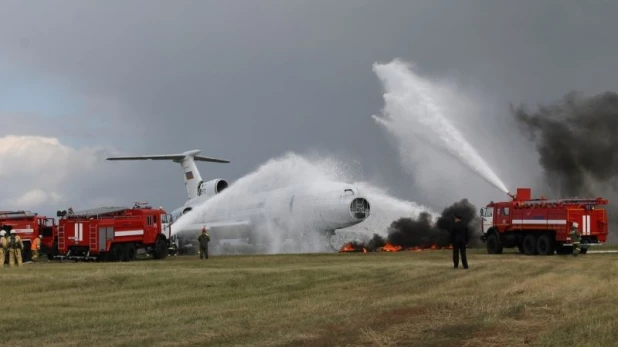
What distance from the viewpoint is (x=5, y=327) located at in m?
15.2

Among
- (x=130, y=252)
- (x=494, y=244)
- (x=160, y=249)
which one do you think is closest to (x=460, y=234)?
(x=494, y=244)

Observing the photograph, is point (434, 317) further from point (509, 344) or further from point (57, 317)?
point (57, 317)

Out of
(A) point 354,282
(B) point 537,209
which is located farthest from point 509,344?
(B) point 537,209

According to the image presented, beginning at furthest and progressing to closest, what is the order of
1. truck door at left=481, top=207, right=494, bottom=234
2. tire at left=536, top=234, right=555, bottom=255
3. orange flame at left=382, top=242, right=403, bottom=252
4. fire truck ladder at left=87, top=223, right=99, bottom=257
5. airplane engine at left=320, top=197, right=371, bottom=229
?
orange flame at left=382, top=242, right=403, bottom=252
airplane engine at left=320, top=197, right=371, bottom=229
truck door at left=481, top=207, right=494, bottom=234
fire truck ladder at left=87, top=223, right=99, bottom=257
tire at left=536, top=234, right=555, bottom=255

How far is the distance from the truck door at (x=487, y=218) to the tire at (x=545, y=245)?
422cm

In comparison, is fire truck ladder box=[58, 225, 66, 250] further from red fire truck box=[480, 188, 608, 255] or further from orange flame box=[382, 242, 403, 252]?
red fire truck box=[480, 188, 608, 255]

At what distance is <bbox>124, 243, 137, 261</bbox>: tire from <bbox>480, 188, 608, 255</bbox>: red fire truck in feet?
64.4

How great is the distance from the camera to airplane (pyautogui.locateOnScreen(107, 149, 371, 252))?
155 feet

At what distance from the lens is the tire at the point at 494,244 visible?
41656 millimetres

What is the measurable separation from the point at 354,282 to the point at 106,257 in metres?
22.0

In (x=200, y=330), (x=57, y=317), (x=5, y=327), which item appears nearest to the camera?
(x=200, y=330)

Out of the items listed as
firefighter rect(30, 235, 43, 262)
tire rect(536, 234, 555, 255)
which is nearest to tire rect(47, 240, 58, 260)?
firefighter rect(30, 235, 43, 262)

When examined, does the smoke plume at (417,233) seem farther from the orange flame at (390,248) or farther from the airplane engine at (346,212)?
the airplane engine at (346,212)

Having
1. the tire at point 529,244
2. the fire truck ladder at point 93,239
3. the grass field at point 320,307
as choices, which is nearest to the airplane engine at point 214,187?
the fire truck ladder at point 93,239
